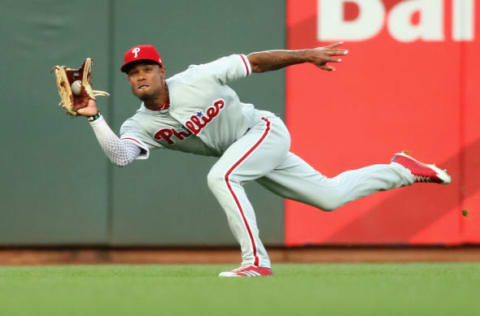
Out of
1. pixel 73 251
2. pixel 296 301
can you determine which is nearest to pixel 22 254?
pixel 73 251

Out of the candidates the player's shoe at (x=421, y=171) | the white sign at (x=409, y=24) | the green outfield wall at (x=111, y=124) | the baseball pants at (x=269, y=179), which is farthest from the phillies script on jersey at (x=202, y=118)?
the white sign at (x=409, y=24)

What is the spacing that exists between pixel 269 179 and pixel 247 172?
317 mm

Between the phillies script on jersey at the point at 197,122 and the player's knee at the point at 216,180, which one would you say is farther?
the phillies script on jersey at the point at 197,122

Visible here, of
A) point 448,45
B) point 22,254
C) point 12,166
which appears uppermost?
point 448,45

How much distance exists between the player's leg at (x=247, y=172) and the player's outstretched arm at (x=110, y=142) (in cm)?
44

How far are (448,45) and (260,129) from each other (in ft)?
8.66

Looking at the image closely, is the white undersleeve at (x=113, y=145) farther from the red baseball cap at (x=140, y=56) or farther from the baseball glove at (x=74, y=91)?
the red baseball cap at (x=140, y=56)

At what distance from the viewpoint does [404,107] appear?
715 cm

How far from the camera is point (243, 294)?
3736 millimetres

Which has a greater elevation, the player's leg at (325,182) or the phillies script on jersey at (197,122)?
the phillies script on jersey at (197,122)

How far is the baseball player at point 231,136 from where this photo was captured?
15.4 ft

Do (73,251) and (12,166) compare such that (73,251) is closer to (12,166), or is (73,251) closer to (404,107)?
(12,166)

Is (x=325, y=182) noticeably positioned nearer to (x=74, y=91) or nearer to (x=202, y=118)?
(x=202, y=118)

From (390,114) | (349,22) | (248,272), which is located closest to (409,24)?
(349,22)
